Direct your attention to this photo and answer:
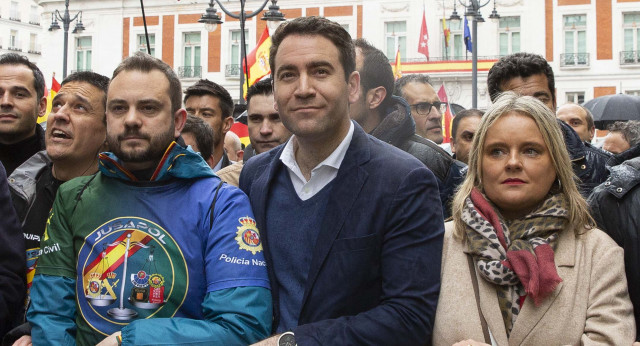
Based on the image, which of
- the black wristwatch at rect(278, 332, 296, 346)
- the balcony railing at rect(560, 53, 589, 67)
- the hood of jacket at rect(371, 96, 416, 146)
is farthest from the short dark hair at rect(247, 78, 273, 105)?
the balcony railing at rect(560, 53, 589, 67)

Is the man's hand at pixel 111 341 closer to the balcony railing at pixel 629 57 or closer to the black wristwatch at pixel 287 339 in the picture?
the black wristwatch at pixel 287 339

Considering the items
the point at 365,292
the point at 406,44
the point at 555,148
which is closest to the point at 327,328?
the point at 365,292

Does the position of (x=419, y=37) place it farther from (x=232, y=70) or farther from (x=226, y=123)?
(x=226, y=123)

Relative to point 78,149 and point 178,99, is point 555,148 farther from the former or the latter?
point 78,149

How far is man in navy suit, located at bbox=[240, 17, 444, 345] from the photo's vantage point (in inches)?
107

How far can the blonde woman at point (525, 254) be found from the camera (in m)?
2.76

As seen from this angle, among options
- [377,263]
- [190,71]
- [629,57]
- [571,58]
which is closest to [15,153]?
[377,263]

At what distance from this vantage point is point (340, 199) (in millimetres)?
2826

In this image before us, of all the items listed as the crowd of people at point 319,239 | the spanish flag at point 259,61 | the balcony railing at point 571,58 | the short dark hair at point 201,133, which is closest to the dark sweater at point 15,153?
the short dark hair at point 201,133

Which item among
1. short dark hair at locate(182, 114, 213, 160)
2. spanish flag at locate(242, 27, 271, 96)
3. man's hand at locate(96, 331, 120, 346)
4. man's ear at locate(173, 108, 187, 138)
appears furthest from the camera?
spanish flag at locate(242, 27, 271, 96)

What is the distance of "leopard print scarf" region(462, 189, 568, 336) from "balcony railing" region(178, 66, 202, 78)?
109 feet

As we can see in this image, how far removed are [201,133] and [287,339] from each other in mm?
2505

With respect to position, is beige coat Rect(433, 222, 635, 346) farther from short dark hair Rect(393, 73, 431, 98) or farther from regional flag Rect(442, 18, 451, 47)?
regional flag Rect(442, 18, 451, 47)

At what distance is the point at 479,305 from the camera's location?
2.86 meters
